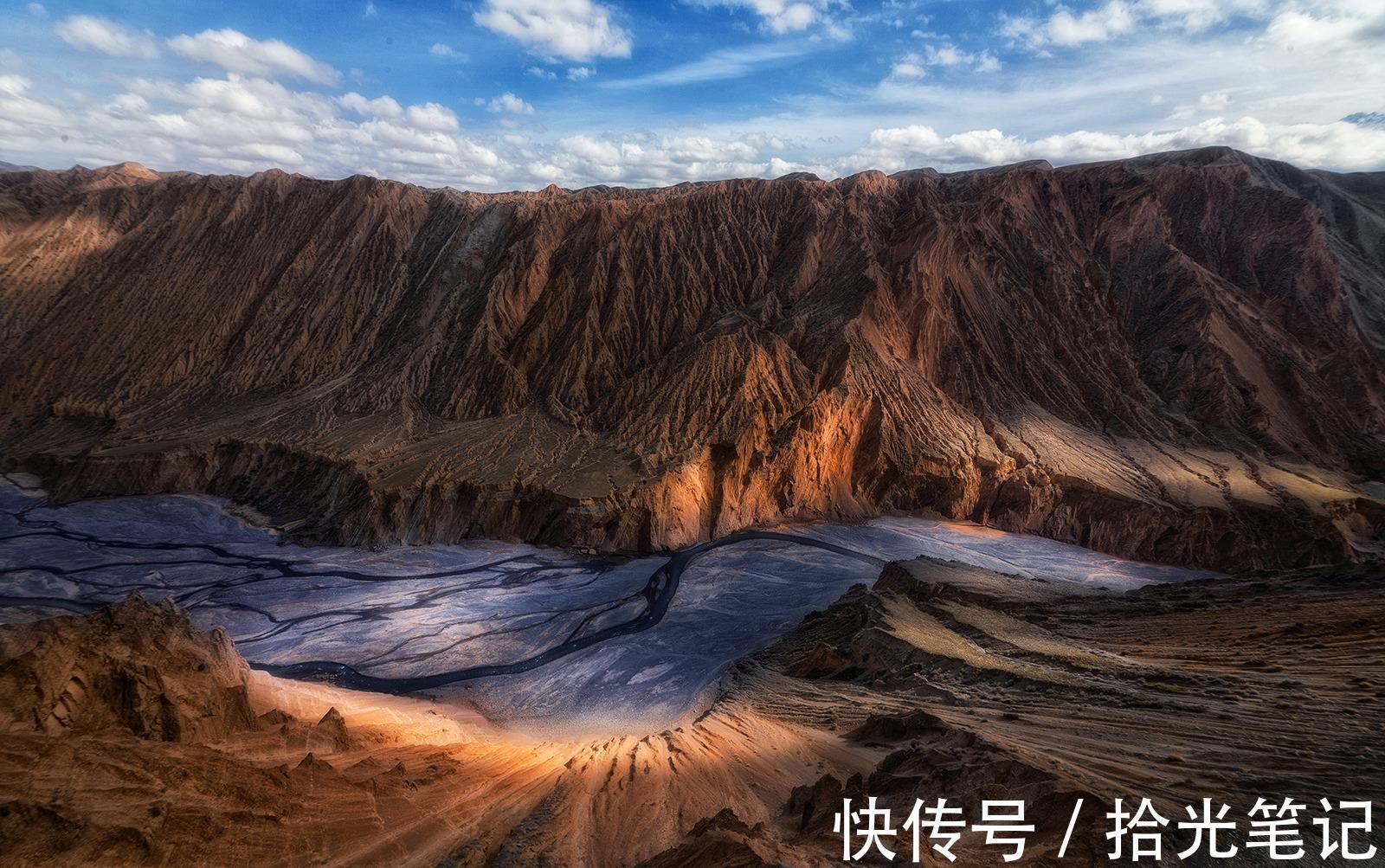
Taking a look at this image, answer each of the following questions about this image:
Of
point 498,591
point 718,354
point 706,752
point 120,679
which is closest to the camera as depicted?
point 120,679

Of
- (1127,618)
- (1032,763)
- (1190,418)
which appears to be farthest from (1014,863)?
(1190,418)

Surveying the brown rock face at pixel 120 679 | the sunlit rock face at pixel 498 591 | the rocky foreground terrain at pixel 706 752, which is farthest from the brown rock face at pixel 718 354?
the brown rock face at pixel 120 679

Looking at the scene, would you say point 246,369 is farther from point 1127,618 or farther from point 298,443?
point 1127,618

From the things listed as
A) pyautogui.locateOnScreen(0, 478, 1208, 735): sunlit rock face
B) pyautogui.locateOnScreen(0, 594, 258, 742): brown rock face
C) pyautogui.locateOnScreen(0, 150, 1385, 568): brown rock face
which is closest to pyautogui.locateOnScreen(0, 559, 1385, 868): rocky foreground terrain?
pyautogui.locateOnScreen(0, 594, 258, 742): brown rock face

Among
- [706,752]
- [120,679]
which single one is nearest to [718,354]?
[706,752]

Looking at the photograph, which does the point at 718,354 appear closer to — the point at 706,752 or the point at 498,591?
the point at 498,591
